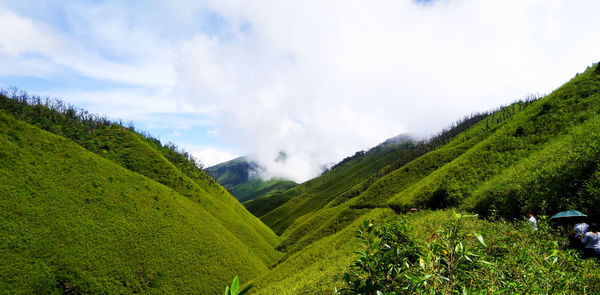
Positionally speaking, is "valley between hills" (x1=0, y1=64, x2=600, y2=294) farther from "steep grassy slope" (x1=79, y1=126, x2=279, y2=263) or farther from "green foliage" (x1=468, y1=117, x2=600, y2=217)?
"steep grassy slope" (x1=79, y1=126, x2=279, y2=263)

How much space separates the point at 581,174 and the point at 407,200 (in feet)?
108

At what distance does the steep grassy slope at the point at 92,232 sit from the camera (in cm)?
3953

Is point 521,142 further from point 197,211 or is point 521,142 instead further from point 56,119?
point 56,119

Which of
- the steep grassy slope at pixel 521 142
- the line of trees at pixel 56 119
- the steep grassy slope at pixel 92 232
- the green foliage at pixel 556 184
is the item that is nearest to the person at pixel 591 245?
the green foliage at pixel 556 184

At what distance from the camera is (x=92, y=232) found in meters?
48.2

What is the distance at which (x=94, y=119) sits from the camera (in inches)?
5610

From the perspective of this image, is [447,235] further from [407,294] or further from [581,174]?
[581,174]

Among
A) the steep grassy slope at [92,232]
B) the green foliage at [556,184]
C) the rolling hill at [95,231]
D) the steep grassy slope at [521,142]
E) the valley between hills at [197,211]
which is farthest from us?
the steep grassy slope at [521,142]

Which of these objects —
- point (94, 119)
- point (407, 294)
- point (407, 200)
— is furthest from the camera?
point (94, 119)

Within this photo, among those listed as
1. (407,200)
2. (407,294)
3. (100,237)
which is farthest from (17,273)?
(407,200)

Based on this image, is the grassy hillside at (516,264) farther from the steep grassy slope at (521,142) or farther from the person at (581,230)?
the steep grassy slope at (521,142)

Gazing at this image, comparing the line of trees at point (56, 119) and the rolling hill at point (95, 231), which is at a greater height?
the line of trees at point (56, 119)

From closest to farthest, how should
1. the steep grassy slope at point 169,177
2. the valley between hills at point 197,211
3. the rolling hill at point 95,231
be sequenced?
the valley between hills at point 197,211 < the rolling hill at point 95,231 < the steep grassy slope at point 169,177

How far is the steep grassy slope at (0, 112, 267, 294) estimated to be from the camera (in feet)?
130
